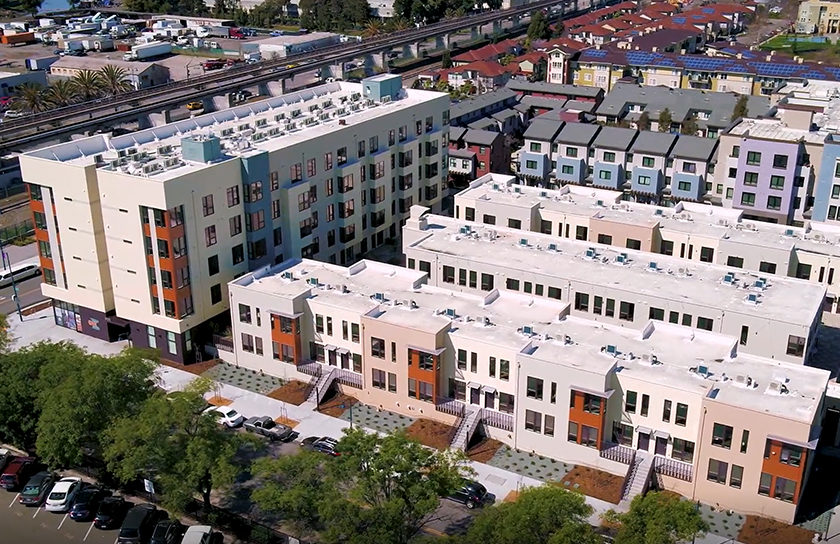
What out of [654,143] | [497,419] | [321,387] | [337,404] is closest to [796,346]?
[497,419]

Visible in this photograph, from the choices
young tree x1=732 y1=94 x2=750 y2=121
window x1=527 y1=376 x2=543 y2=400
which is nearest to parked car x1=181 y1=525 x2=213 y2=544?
window x1=527 y1=376 x2=543 y2=400

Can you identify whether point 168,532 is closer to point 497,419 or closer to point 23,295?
point 497,419

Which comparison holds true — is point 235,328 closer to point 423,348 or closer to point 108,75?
point 423,348

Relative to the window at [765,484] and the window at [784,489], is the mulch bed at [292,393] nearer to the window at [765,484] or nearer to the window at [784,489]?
the window at [765,484]

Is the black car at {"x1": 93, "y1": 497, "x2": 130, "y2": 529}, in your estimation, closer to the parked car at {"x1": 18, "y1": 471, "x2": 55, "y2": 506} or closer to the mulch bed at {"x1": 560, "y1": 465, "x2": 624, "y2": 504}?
the parked car at {"x1": 18, "y1": 471, "x2": 55, "y2": 506}

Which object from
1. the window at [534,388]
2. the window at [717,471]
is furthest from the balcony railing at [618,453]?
the window at [534,388]

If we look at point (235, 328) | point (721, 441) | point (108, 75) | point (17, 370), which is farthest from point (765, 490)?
point (108, 75)
